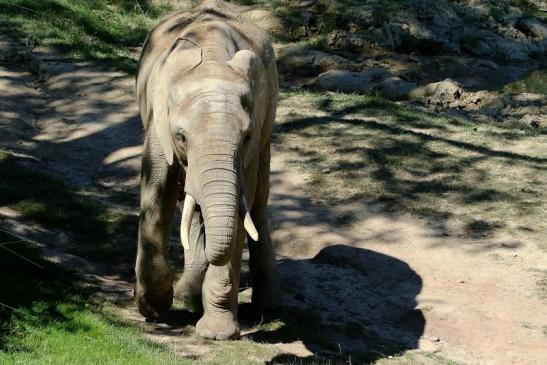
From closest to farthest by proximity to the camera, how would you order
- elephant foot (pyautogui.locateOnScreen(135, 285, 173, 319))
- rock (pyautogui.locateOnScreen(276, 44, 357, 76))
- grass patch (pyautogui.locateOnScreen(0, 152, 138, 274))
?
1. elephant foot (pyautogui.locateOnScreen(135, 285, 173, 319))
2. grass patch (pyautogui.locateOnScreen(0, 152, 138, 274))
3. rock (pyautogui.locateOnScreen(276, 44, 357, 76))

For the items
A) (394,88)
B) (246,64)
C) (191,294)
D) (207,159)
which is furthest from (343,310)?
(394,88)

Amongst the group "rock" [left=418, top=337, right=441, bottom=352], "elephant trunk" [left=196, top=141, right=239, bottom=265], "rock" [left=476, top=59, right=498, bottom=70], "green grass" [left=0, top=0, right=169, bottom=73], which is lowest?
"rock" [left=476, top=59, right=498, bottom=70]

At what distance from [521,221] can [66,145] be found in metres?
5.65

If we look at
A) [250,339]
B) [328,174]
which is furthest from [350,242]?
[250,339]

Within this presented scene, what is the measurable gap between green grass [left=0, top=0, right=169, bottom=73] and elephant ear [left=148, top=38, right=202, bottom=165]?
869 centimetres

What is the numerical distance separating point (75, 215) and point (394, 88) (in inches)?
354

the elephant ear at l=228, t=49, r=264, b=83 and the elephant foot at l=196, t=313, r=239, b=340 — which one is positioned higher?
the elephant ear at l=228, t=49, r=264, b=83

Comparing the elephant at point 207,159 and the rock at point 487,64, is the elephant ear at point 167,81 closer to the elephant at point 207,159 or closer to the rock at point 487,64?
the elephant at point 207,159

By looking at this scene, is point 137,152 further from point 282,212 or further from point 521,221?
point 521,221

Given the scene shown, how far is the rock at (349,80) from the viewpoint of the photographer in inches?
700

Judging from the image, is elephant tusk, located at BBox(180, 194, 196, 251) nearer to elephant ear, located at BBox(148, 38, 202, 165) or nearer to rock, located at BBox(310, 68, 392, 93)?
elephant ear, located at BBox(148, 38, 202, 165)

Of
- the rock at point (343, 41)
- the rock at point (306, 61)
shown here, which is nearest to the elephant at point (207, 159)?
the rock at point (306, 61)

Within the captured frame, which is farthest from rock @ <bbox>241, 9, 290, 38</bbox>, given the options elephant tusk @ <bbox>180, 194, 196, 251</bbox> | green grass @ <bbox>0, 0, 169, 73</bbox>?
elephant tusk @ <bbox>180, 194, 196, 251</bbox>

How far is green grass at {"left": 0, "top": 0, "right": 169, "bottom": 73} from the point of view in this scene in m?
16.6
